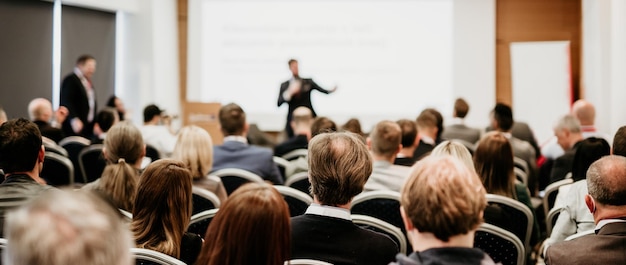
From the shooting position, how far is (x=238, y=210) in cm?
191

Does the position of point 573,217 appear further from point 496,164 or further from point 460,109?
point 460,109

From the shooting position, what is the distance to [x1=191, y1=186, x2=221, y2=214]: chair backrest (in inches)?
146

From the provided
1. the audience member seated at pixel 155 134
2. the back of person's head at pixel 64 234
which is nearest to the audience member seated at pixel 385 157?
the audience member seated at pixel 155 134

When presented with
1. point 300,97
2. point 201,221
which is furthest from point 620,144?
point 300,97

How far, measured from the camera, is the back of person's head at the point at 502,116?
21.1 feet

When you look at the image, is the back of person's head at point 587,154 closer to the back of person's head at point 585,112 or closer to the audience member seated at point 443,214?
the audience member seated at point 443,214

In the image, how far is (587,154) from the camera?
3.92 m

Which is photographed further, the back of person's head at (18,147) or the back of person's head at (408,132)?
the back of person's head at (408,132)

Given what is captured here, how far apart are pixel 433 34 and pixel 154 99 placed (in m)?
4.01

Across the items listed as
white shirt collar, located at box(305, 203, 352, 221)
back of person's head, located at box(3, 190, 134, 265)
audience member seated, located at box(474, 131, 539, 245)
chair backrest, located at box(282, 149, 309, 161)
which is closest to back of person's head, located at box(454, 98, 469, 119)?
chair backrest, located at box(282, 149, 309, 161)

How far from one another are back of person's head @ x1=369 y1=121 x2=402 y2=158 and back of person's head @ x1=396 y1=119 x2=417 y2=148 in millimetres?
646

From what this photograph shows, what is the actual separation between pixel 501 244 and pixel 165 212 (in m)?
1.52

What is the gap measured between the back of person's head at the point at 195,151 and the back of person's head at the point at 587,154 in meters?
2.02

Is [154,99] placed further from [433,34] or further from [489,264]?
[489,264]
